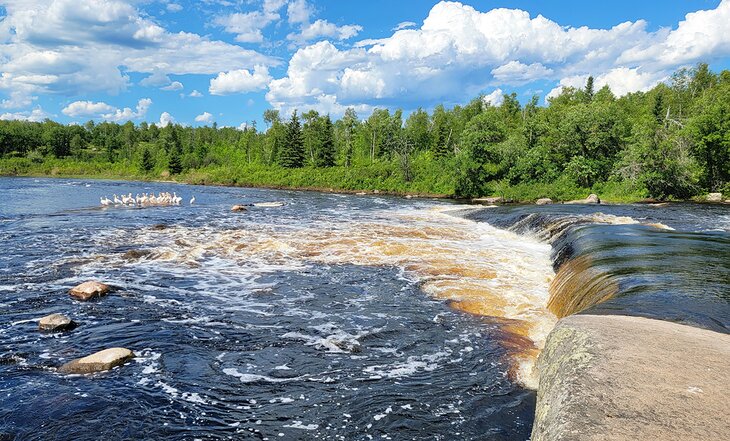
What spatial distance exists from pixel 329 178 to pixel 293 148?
52.6ft

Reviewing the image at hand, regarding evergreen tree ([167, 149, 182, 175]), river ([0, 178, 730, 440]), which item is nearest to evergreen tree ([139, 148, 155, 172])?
evergreen tree ([167, 149, 182, 175])

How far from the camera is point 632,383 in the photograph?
16.8 ft

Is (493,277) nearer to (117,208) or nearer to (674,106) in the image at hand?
(117,208)

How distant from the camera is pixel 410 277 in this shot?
53.6 feet

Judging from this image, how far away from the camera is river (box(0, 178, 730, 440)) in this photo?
24.2 ft

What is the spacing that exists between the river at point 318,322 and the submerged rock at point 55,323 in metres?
0.31

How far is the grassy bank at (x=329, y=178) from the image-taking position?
52.5 meters

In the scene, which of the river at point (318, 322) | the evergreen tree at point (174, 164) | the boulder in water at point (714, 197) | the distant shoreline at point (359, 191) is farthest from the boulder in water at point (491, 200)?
the evergreen tree at point (174, 164)

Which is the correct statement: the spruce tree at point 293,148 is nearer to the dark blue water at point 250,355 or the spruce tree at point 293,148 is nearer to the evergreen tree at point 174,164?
the evergreen tree at point 174,164

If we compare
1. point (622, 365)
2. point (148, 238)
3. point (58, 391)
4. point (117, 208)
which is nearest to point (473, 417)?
point (622, 365)

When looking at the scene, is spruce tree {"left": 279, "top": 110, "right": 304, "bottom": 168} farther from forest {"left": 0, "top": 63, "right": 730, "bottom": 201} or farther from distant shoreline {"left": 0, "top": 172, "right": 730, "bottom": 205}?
distant shoreline {"left": 0, "top": 172, "right": 730, "bottom": 205}

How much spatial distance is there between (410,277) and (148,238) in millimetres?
15305

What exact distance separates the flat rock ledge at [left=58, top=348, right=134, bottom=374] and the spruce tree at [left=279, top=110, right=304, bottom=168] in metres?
82.5

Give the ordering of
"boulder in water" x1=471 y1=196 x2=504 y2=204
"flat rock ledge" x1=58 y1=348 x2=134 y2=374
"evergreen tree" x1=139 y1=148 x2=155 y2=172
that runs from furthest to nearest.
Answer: "evergreen tree" x1=139 y1=148 x2=155 y2=172, "boulder in water" x1=471 y1=196 x2=504 y2=204, "flat rock ledge" x1=58 y1=348 x2=134 y2=374
